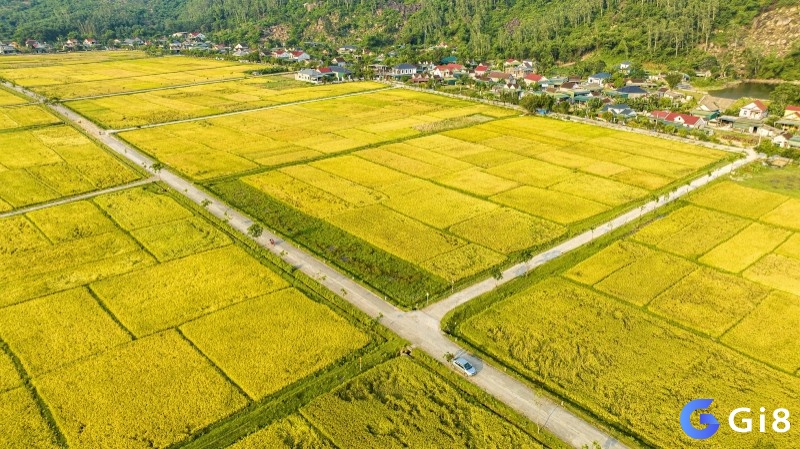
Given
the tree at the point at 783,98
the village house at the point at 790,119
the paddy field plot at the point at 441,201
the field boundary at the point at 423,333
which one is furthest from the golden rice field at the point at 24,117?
the tree at the point at 783,98

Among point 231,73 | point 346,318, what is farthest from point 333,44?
point 346,318

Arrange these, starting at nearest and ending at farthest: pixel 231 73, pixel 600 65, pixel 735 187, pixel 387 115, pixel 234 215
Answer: pixel 234 215 → pixel 735 187 → pixel 387 115 → pixel 600 65 → pixel 231 73

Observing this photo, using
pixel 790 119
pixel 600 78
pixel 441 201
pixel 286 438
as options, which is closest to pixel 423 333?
pixel 286 438

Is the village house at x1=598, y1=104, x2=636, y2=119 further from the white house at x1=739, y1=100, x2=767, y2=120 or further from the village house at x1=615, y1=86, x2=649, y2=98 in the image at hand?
the white house at x1=739, y1=100, x2=767, y2=120

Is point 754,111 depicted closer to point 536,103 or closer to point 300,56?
point 536,103

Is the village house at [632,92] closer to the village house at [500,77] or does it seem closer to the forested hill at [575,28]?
the village house at [500,77]

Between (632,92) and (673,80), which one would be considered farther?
(673,80)

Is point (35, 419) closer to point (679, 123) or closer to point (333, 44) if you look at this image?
point (679, 123)
